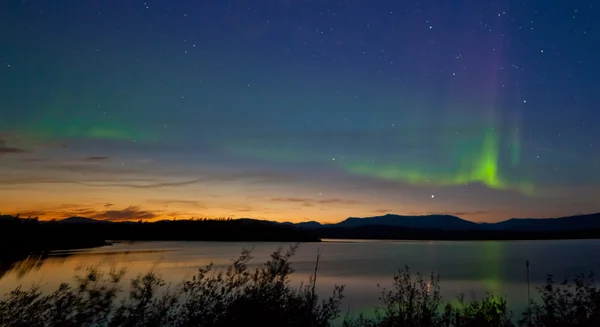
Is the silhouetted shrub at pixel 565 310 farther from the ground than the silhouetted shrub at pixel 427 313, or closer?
farther from the ground

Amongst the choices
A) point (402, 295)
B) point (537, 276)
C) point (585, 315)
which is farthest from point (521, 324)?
point (537, 276)

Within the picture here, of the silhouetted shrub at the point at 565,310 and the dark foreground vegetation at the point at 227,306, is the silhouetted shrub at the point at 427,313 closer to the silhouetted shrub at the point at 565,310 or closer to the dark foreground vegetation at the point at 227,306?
the dark foreground vegetation at the point at 227,306

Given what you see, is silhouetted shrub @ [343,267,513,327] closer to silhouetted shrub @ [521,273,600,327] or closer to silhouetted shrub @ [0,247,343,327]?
silhouetted shrub @ [521,273,600,327]

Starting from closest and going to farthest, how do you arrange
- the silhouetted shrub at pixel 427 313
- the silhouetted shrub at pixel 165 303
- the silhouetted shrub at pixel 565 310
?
the silhouetted shrub at pixel 165 303 < the silhouetted shrub at pixel 565 310 < the silhouetted shrub at pixel 427 313

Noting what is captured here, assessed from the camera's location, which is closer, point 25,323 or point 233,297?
point 25,323

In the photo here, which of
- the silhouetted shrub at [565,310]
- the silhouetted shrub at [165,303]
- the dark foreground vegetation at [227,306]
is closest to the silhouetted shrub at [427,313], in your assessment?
the dark foreground vegetation at [227,306]

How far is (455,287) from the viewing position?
38531mm

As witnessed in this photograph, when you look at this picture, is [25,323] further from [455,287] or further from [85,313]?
[455,287]

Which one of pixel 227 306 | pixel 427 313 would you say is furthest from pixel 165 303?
pixel 427 313

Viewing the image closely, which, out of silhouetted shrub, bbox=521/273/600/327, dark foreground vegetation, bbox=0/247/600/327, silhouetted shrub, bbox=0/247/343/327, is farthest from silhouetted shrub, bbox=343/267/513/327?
silhouetted shrub, bbox=0/247/343/327

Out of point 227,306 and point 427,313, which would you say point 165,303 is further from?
point 427,313

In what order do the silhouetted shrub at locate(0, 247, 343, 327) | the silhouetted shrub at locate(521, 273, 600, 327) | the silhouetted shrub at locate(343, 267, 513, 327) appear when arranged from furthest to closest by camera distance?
the silhouetted shrub at locate(343, 267, 513, 327), the silhouetted shrub at locate(521, 273, 600, 327), the silhouetted shrub at locate(0, 247, 343, 327)

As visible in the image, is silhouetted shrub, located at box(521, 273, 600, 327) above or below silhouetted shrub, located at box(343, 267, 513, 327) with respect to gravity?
above

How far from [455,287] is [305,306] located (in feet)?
96.8
